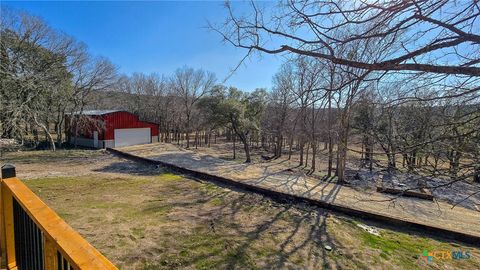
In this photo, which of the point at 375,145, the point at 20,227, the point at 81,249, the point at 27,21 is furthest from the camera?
the point at 27,21

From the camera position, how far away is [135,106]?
31.6 meters

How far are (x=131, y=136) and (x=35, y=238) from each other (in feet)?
65.6

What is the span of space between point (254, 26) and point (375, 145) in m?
2.19

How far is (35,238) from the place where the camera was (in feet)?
5.27

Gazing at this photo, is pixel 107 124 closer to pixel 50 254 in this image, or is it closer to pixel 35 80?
pixel 35 80

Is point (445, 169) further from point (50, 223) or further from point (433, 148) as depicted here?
point (50, 223)

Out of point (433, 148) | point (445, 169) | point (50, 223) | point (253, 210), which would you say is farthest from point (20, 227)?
point (253, 210)

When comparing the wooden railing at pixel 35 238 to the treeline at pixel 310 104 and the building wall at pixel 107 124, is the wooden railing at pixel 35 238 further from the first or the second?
the building wall at pixel 107 124

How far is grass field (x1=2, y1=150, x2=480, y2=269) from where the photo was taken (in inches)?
139

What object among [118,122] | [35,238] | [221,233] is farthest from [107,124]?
[35,238]

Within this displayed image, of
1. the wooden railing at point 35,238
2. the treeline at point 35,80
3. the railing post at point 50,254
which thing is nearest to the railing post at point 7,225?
the wooden railing at point 35,238

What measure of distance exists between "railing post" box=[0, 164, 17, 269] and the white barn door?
1813cm

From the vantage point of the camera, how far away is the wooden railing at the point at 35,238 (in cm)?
99

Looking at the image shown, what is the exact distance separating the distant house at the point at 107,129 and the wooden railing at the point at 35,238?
56.6 ft
